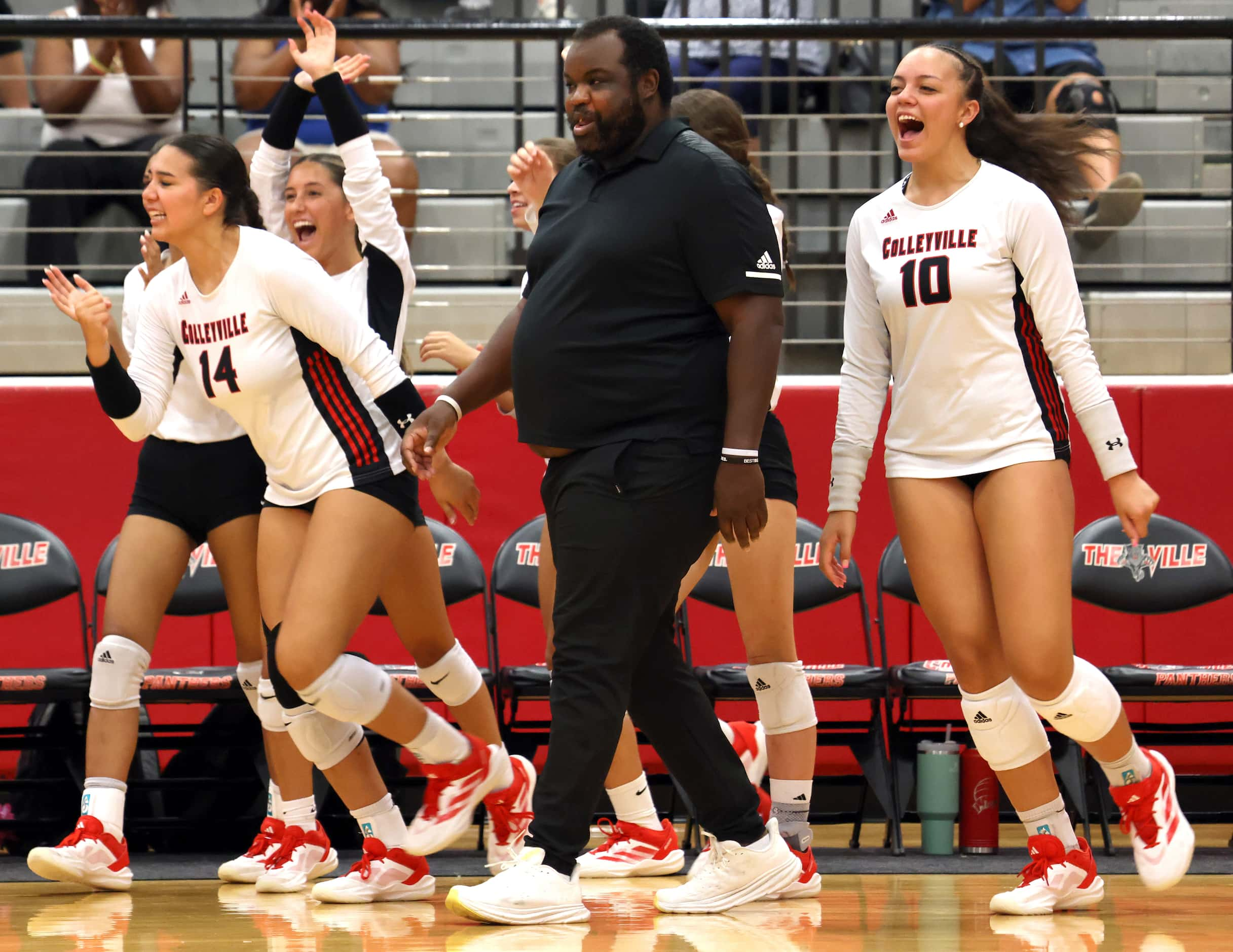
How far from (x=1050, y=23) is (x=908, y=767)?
2.89 meters

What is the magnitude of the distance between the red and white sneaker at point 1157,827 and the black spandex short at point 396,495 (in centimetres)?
183

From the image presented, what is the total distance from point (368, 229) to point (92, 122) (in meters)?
3.20

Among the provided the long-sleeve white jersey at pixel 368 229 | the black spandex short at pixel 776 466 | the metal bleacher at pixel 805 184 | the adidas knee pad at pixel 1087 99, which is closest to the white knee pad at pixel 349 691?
the long-sleeve white jersey at pixel 368 229

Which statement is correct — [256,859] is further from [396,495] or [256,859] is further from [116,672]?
[396,495]

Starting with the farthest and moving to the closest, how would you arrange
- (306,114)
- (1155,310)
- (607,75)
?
1. (306,114)
2. (1155,310)
3. (607,75)

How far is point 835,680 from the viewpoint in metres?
5.04

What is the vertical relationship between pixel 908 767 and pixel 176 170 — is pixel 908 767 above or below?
below

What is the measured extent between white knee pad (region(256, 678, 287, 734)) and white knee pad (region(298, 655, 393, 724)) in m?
0.57

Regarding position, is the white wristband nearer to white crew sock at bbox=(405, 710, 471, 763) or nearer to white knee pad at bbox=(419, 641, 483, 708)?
white crew sock at bbox=(405, 710, 471, 763)

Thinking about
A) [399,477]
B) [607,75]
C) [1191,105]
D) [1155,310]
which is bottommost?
[399,477]

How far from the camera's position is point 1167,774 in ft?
12.2

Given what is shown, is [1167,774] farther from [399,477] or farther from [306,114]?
[306,114]

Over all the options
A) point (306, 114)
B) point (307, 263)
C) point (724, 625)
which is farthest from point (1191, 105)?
point (307, 263)

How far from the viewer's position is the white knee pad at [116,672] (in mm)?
4316
